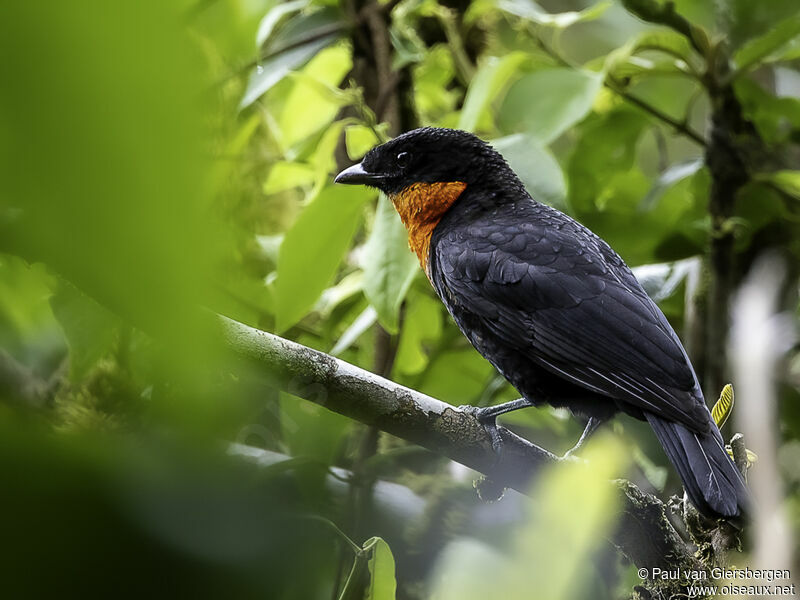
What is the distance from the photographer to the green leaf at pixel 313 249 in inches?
93.8

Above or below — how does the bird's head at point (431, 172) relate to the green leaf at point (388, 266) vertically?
above

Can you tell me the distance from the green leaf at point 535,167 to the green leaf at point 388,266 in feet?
1.36

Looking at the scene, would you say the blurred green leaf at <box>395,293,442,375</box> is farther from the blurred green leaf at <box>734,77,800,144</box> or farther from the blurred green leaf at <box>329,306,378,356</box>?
the blurred green leaf at <box>734,77,800,144</box>

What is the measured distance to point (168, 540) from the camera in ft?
1.18

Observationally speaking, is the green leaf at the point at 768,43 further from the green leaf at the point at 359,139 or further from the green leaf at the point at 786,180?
the green leaf at the point at 359,139

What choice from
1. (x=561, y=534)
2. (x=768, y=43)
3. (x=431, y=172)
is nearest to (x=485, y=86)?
(x=431, y=172)

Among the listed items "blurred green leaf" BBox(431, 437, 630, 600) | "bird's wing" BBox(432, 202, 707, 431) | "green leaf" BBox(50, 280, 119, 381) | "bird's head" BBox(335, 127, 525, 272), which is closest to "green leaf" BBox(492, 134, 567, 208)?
"bird's wing" BBox(432, 202, 707, 431)

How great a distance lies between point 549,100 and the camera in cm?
272

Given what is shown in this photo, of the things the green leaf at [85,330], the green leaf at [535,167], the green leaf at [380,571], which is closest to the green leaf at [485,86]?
the green leaf at [535,167]

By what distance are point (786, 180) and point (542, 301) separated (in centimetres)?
122

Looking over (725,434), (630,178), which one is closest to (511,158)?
(630,178)

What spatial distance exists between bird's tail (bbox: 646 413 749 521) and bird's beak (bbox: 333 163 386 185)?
1197 mm

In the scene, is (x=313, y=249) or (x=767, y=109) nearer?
(x=313, y=249)

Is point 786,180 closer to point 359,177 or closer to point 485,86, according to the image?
point 485,86
